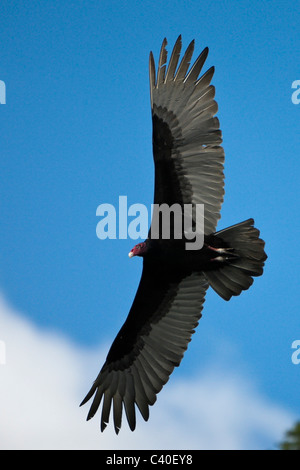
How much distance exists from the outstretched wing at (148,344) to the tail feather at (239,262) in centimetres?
28

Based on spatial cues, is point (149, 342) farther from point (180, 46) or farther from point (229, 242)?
point (180, 46)

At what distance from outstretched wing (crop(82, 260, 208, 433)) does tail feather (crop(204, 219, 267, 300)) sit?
0.91ft

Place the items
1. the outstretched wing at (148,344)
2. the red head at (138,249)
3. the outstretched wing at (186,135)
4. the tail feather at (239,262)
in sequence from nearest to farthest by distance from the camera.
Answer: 1. the outstretched wing at (186,135)
2. the tail feather at (239,262)
3. the red head at (138,249)
4. the outstretched wing at (148,344)

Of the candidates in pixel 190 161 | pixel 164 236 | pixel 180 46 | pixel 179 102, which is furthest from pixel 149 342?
pixel 180 46

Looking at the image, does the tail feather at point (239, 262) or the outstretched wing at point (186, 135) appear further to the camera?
the tail feather at point (239, 262)

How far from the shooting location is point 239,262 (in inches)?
299

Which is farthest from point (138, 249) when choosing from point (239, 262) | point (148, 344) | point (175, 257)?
point (148, 344)

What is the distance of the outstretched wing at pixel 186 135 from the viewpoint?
→ 7254 mm

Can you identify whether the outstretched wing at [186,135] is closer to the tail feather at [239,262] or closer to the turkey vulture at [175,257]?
the turkey vulture at [175,257]

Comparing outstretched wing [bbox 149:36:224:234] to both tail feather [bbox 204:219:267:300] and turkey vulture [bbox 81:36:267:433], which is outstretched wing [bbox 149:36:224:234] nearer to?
turkey vulture [bbox 81:36:267:433]

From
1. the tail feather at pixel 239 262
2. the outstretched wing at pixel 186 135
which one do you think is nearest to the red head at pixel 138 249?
the outstretched wing at pixel 186 135

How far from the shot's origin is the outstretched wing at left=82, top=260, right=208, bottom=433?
799cm
